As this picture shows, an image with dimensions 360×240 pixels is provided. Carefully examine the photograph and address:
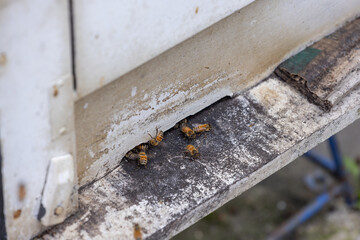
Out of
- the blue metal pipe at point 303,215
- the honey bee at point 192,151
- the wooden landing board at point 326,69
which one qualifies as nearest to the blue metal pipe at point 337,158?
the blue metal pipe at point 303,215

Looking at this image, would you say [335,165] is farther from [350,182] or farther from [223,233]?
[223,233]

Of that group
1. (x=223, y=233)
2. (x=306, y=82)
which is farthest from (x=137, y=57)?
(x=223, y=233)

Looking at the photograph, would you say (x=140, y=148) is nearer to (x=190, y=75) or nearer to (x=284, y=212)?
(x=190, y=75)

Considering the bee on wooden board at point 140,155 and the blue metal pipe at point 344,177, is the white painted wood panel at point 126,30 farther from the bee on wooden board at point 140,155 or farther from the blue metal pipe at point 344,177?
the blue metal pipe at point 344,177

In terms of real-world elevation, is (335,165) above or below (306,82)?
below

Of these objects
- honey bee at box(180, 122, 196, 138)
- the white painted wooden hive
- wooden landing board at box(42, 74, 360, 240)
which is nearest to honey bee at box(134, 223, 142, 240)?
wooden landing board at box(42, 74, 360, 240)

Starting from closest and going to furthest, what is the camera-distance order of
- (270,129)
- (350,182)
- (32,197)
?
(32,197) → (270,129) → (350,182)
